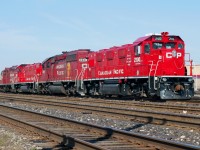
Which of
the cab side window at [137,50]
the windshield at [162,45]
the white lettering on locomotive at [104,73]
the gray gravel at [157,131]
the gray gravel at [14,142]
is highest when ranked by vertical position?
the windshield at [162,45]

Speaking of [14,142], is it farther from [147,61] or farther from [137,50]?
[137,50]

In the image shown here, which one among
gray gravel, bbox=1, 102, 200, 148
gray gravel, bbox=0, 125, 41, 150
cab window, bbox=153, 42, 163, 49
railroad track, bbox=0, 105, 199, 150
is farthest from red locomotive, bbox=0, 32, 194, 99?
gray gravel, bbox=0, 125, 41, 150

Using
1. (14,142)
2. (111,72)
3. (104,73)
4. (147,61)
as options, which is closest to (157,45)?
(147,61)

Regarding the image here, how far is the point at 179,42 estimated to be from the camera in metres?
20.3

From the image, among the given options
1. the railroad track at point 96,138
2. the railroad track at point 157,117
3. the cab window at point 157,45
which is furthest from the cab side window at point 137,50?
the railroad track at point 96,138

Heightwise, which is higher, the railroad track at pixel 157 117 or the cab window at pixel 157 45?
the cab window at pixel 157 45

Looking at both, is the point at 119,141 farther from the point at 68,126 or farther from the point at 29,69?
the point at 29,69

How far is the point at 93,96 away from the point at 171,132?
1769cm

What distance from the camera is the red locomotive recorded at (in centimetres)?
1902

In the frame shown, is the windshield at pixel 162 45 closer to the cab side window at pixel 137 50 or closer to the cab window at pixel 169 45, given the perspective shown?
the cab window at pixel 169 45

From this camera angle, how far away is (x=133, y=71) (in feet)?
67.9

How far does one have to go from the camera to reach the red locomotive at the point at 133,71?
749 inches

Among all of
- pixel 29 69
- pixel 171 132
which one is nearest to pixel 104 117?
pixel 171 132

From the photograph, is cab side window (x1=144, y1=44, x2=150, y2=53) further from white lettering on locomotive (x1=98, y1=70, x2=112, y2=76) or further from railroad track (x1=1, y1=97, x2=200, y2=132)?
railroad track (x1=1, y1=97, x2=200, y2=132)
